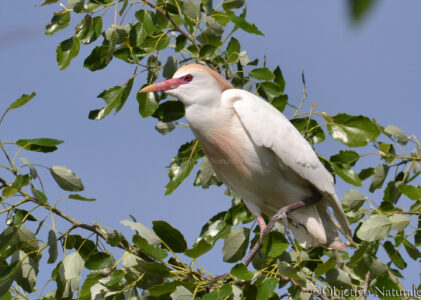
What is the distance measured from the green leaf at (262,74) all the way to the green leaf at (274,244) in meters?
1.19

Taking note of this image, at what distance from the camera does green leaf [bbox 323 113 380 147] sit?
10.3ft

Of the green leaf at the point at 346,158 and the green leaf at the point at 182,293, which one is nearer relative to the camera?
the green leaf at the point at 182,293

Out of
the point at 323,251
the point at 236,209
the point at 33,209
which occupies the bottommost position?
the point at 323,251

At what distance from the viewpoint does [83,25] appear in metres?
3.25

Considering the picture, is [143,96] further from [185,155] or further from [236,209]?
[236,209]

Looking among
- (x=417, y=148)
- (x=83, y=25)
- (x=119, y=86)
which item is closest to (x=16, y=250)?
(x=119, y=86)

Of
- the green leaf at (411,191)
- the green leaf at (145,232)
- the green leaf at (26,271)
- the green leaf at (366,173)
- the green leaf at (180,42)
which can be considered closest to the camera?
the green leaf at (145,232)

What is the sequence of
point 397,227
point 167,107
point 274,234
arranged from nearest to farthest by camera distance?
point 274,234, point 397,227, point 167,107

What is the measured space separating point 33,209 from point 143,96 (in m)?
1.02

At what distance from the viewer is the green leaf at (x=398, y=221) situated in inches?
108

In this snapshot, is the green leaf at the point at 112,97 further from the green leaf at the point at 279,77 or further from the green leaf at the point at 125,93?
the green leaf at the point at 279,77

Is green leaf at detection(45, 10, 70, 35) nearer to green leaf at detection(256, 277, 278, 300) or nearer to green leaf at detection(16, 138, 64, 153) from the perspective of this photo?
green leaf at detection(16, 138, 64, 153)

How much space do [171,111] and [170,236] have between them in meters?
1.13

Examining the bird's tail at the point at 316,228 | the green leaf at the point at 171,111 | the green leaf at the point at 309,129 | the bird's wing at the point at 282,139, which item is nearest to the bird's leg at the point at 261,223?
the bird's tail at the point at 316,228
